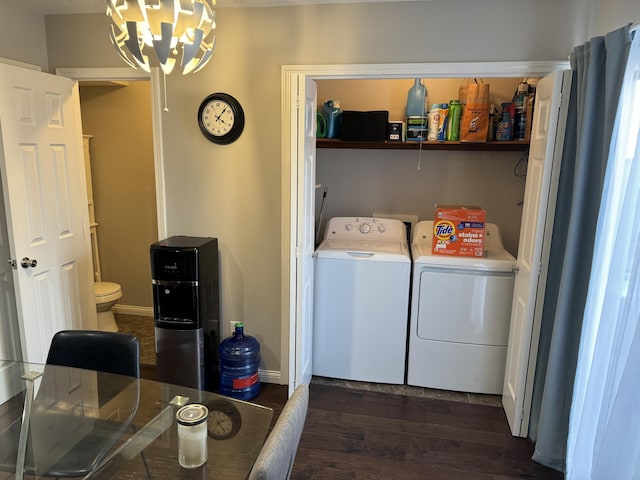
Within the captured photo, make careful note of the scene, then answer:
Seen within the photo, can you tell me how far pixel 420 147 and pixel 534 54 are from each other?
3.42 feet

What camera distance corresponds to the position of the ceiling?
248 cm

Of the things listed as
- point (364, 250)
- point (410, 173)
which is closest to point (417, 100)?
point (410, 173)

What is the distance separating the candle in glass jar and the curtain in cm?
147

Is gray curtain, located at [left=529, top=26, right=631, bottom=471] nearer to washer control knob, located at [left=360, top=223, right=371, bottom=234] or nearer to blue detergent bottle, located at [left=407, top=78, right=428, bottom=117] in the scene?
blue detergent bottle, located at [left=407, top=78, right=428, bottom=117]

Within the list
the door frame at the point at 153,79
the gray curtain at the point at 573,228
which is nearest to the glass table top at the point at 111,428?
the door frame at the point at 153,79

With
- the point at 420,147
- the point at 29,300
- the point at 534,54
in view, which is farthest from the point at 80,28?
the point at 534,54

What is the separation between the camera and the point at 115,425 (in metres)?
1.72

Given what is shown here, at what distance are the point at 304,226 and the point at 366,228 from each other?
0.91 meters

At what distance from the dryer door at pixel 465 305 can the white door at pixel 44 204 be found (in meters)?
2.32

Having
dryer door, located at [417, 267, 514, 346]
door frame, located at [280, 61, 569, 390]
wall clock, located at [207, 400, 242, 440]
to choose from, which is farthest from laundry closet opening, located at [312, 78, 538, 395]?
wall clock, located at [207, 400, 242, 440]

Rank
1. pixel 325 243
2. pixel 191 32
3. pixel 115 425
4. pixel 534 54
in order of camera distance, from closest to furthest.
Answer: pixel 191 32 < pixel 115 425 < pixel 534 54 < pixel 325 243

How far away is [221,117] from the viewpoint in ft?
8.87

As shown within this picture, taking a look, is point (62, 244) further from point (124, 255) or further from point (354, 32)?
point (354, 32)

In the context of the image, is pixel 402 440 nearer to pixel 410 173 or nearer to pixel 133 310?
pixel 410 173
